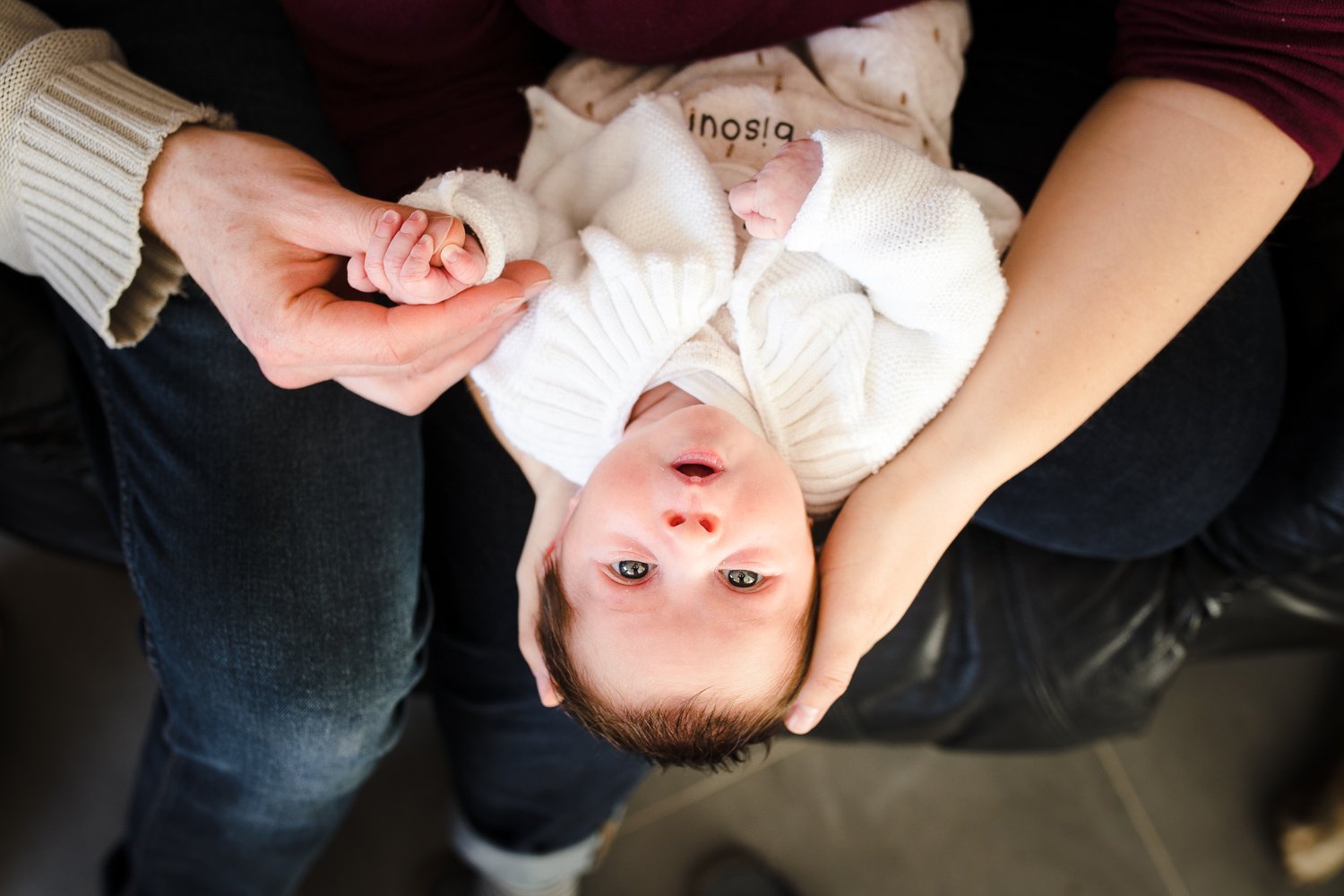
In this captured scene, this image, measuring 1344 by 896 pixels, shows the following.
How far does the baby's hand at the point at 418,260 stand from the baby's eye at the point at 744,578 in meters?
0.33

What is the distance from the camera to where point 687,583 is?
2.61ft

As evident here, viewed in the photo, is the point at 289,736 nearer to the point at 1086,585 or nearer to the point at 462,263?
the point at 462,263

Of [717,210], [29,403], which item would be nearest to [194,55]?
[29,403]

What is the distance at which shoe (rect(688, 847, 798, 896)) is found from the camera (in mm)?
1462

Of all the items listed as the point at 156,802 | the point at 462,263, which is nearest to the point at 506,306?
the point at 462,263

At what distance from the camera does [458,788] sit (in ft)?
4.10

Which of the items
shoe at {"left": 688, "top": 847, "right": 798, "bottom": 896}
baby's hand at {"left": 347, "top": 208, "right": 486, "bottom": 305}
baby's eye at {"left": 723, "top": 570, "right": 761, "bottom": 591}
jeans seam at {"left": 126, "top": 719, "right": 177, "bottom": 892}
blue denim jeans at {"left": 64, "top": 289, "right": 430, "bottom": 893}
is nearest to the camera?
baby's hand at {"left": 347, "top": 208, "right": 486, "bottom": 305}

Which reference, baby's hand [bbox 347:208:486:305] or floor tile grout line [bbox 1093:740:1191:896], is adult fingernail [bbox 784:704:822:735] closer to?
baby's hand [bbox 347:208:486:305]

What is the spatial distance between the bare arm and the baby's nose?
17 cm

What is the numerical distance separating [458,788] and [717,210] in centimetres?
86

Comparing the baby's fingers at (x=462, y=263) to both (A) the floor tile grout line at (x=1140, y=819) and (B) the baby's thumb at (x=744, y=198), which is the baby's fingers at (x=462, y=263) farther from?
(A) the floor tile grout line at (x=1140, y=819)

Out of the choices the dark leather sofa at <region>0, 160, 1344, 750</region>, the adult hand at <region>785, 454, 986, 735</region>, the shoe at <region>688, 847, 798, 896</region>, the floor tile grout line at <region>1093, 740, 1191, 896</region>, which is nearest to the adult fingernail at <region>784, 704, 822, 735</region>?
the adult hand at <region>785, 454, 986, 735</region>

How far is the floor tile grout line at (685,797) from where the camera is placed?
1.53 meters

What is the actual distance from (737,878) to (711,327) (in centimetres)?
99
